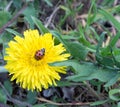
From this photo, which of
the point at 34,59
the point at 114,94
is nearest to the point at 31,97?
the point at 34,59

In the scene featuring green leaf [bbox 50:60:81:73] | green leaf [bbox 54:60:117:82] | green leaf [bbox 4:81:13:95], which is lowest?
green leaf [bbox 4:81:13:95]

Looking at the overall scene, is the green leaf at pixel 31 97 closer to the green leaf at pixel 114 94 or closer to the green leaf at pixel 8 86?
the green leaf at pixel 8 86

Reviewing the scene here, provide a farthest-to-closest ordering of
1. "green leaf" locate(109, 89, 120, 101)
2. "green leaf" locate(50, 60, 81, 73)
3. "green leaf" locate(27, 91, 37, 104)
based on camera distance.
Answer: "green leaf" locate(27, 91, 37, 104) < "green leaf" locate(109, 89, 120, 101) < "green leaf" locate(50, 60, 81, 73)

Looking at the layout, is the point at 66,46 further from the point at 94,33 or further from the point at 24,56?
the point at 94,33

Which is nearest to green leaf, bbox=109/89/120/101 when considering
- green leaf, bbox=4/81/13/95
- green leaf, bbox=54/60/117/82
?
green leaf, bbox=54/60/117/82

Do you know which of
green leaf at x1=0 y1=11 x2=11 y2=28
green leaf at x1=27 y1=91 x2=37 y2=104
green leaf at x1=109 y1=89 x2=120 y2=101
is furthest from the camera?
green leaf at x1=0 y1=11 x2=11 y2=28

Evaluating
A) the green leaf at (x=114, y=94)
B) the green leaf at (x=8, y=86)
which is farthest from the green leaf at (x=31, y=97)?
the green leaf at (x=114, y=94)

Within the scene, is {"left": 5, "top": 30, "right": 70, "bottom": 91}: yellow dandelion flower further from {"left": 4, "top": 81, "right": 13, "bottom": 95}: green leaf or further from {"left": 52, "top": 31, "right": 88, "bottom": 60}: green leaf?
{"left": 4, "top": 81, "right": 13, "bottom": 95}: green leaf

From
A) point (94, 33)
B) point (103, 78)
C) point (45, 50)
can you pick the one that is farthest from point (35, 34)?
point (94, 33)

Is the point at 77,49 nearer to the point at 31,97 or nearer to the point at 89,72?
the point at 89,72
